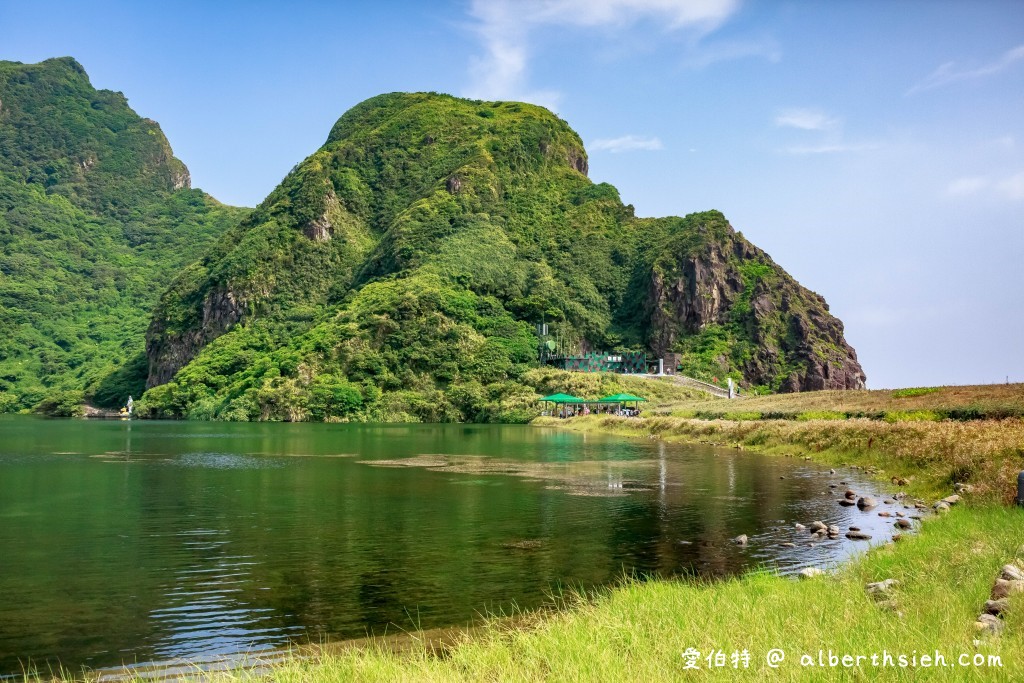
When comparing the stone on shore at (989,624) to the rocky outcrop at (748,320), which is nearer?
the stone on shore at (989,624)

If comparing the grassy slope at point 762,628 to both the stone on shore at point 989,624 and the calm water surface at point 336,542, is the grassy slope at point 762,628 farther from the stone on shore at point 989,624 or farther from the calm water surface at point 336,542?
the calm water surface at point 336,542

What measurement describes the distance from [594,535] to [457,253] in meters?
176

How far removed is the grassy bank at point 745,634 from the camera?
8.96 metres

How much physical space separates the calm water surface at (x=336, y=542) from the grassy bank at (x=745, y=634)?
2834 millimetres

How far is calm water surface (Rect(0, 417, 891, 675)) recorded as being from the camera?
14.4m

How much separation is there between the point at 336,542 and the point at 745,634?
14.3 metres

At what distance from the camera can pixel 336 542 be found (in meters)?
22.0

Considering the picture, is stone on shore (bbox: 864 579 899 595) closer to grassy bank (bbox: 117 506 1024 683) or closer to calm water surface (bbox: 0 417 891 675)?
grassy bank (bbox: 117 506 1024 683)

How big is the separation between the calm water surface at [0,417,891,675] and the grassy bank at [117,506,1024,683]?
2834 mm

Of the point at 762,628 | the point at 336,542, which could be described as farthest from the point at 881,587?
the point at 336,542

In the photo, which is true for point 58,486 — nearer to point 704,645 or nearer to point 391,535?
point 391,535

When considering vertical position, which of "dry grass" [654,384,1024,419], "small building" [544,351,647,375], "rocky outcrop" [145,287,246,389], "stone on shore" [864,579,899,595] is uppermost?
"rocky outcrop" [145,287,246,389]

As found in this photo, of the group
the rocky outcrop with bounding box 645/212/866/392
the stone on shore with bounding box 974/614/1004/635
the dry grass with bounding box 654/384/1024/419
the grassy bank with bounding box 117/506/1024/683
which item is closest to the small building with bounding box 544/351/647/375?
the rocky outcrop with bounding box 645/212/866/392

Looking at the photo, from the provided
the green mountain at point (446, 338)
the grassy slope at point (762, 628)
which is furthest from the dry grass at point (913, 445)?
the green mountain at point (446, 338)
